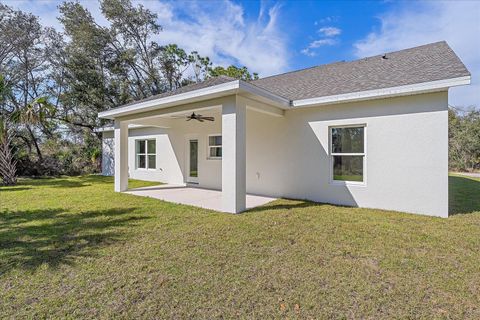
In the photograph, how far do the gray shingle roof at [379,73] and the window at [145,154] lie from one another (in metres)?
7.47

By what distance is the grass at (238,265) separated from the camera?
8.52ft

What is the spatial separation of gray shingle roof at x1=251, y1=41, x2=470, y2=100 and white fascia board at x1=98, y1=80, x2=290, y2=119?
1.47 m

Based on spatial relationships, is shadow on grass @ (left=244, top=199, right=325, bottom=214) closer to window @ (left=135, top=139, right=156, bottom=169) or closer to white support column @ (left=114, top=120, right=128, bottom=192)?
white support column @ (left=114, top=120, right=128, bottom=192)

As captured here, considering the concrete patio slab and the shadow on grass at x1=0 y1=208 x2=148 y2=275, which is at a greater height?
the concrete patio slab

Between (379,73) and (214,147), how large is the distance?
6780mm

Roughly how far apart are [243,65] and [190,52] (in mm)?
5630

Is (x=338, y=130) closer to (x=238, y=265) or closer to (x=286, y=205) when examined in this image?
(x=286, y=205)

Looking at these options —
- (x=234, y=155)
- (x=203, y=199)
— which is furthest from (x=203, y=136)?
(x=234, y=155)

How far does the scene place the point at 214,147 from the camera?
416 inches

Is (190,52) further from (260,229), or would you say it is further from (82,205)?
(260,229)

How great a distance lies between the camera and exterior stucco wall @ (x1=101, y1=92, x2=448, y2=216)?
6.02 m

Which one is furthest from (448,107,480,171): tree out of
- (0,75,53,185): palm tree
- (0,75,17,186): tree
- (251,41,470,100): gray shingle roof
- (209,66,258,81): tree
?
(0,75,17,186): tree

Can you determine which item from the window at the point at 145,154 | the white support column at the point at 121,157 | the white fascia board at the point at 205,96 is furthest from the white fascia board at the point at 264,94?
the window at the point at 145,154

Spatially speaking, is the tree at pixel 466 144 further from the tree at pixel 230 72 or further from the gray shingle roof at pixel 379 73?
the tree at pixel 230 72
